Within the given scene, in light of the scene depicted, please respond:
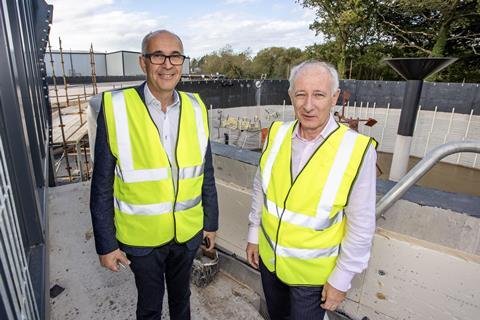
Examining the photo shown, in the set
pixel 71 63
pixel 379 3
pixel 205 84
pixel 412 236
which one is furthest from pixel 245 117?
pixel 71 63

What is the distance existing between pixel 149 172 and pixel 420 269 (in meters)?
1.71

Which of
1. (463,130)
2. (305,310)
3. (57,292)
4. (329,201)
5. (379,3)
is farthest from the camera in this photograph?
(379,3)

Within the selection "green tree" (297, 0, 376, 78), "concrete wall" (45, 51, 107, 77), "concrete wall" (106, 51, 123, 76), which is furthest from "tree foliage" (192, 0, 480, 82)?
"concrete wall" (45, 51, 107, 77)

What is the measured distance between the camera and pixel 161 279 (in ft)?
6.33

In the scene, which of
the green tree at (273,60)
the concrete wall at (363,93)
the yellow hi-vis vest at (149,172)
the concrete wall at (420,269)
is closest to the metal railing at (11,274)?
the yellow hi-vis vest at (149,172)

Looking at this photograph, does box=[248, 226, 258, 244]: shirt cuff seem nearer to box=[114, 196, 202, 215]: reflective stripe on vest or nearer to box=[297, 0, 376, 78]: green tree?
box=[114, 196, 202, 215]: reflective stripe on vest

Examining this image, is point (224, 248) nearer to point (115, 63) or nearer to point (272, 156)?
point (272, 156)

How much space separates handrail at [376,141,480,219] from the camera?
58.6 inches

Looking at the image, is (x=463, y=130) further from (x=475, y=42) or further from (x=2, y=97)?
(x=2, y=97)

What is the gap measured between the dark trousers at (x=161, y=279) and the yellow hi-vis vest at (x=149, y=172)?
12 cm

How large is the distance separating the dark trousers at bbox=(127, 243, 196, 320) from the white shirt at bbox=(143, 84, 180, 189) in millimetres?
483

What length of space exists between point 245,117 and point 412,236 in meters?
22.0

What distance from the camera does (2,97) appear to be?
209cm

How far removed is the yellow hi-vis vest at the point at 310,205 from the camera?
1.42m
